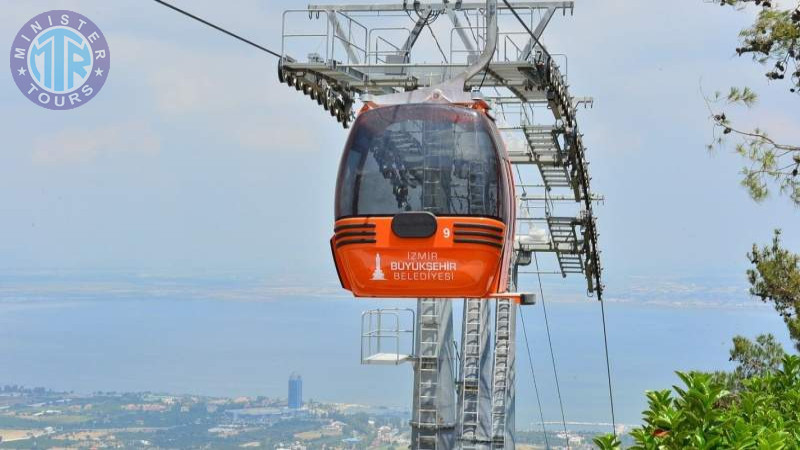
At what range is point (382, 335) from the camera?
20438 mm

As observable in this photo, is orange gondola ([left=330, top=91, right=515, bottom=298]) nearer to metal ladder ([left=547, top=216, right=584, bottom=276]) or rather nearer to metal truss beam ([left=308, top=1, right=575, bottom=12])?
metal truss beam ([left=308, top=1, right=575, bottom=12])

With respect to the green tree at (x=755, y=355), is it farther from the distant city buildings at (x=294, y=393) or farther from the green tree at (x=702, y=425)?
the distant city buildings at (x=294, y=393)

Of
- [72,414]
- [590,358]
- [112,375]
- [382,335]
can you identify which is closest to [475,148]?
[382,335]

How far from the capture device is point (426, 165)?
12.4m

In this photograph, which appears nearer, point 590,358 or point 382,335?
point 382,335

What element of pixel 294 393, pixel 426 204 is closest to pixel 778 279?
pixel 426 204

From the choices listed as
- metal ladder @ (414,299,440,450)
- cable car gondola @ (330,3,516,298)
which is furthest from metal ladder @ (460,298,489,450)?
cable car gondola @ (330,3,516,298)

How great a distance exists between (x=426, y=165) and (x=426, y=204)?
1.21 ft

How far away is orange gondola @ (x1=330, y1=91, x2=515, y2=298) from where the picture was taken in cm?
1234

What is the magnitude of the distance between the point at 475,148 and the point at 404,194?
2.59 feet

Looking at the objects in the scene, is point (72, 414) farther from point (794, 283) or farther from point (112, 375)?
point (794, 283)

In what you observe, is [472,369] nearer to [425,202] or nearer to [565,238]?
[565,238]

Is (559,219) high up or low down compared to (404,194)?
up

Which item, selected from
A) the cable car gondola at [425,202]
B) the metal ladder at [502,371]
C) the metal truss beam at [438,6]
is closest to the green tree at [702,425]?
the cable car gondola at [425,202]
